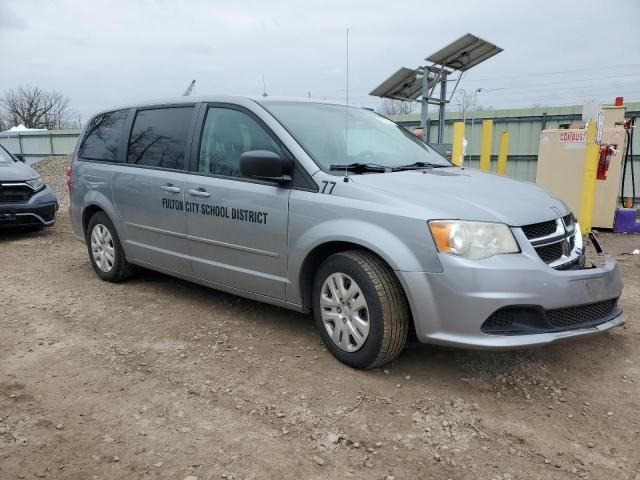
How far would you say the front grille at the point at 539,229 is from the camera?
9.84ft

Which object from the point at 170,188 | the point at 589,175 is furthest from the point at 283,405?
the point at 589,175

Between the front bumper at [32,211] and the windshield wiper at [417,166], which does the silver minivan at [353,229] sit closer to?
the windshield wiper at [417,166]

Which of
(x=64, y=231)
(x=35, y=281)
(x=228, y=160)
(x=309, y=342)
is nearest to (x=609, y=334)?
(x=309, y=342)

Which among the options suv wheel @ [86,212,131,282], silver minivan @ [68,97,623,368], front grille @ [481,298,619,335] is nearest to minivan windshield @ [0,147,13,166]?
suv wheel @ [86,212,131,282]

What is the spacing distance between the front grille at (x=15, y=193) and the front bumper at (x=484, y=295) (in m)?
6.75

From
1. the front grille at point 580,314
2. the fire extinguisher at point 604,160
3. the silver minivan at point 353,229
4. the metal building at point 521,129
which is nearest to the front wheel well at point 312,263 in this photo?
the silver minivan at point 353,229

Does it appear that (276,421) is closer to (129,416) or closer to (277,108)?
(129,416)

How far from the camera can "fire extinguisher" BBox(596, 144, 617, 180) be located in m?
7.68

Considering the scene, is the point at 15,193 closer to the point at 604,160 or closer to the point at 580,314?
the point at 580,314

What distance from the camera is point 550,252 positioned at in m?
3.07

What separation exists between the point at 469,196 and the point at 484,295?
25.5 inches

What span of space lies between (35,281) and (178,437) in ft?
12.4

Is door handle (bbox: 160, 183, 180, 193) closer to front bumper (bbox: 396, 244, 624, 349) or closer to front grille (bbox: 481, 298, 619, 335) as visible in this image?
front bumper (bbox: 396, 244, 624, 349)

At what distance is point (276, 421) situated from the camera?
2.77 metres
